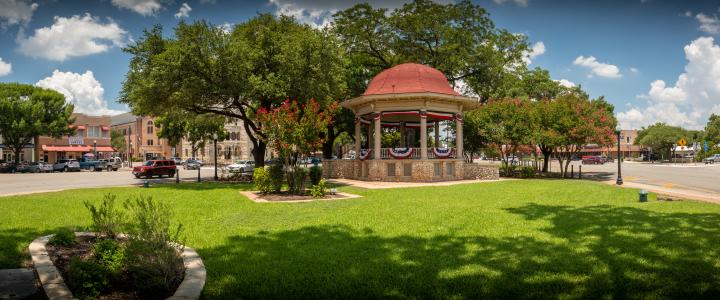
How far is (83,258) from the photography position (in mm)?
7094

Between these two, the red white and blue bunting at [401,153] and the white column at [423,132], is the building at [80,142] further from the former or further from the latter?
the white column at [423,132]

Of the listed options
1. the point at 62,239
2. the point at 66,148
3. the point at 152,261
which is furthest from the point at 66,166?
the point at 152,261

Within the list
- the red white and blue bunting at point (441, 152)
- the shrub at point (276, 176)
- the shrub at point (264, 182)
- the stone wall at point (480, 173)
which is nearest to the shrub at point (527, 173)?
the stone wall at point (480, 173)

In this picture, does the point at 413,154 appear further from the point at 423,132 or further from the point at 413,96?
the point at 413,96

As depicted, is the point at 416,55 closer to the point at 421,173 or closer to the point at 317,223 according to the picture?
the point at 421,173

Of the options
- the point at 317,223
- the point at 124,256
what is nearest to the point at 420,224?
the point at 317,223

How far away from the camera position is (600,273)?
6.21 metres

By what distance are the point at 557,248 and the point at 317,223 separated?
17.5 feet

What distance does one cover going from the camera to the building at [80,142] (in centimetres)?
6259

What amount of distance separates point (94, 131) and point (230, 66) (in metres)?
58.1

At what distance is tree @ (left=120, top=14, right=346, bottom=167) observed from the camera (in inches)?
858

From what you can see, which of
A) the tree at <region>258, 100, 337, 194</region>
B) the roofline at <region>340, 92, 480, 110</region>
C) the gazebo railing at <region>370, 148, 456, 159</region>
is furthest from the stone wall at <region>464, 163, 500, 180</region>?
the tree at <region>258, 100, 337, 194</region>

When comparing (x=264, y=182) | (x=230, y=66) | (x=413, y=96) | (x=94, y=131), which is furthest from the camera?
(x=94, y=131)

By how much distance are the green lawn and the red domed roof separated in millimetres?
13999
